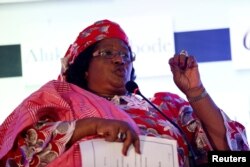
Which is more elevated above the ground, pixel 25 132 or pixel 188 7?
pixel 188 7

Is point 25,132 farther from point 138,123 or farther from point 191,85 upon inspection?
point 191,85

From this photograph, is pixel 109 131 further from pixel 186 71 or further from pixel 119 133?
pixel 186 71

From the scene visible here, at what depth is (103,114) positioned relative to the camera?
44.9 inches

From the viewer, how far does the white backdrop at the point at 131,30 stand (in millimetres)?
1772

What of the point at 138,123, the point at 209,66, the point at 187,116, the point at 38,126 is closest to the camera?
the point at 38,126

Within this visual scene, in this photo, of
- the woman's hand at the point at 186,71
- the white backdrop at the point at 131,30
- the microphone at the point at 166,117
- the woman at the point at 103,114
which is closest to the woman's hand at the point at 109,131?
the woman at the point at 103,114

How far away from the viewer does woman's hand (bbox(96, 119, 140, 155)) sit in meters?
0.97

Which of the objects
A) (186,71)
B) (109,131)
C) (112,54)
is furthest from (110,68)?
(109,131)

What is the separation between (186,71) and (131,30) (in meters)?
0.57

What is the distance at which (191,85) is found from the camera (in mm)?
1311

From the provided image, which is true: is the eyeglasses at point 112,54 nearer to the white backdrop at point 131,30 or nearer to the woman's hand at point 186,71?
the woman's hand at point 186,71

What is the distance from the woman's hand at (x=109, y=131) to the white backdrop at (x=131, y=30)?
0.76 metres

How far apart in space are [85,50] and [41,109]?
0.39 m

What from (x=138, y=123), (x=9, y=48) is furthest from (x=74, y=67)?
(x=9, y=48)
